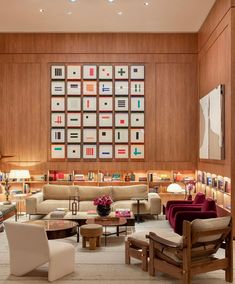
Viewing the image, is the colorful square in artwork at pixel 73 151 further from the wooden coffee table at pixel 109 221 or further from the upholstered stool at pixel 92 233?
the upholstered stool at pixel 92 233

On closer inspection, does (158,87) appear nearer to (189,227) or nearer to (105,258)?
(105,258)

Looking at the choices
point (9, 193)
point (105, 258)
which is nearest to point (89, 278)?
point (105, 258)

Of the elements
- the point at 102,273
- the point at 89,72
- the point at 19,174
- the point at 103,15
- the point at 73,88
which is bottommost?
the point at 102,273

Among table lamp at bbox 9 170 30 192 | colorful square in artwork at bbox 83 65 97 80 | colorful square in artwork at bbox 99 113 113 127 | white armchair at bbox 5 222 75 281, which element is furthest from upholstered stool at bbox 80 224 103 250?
colorful square in artwork at bbox 83 65 97 80

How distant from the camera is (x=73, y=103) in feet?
37.7

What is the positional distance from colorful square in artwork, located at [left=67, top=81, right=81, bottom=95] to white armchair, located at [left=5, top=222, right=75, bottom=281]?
252 inches

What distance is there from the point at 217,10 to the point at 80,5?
10.1ft

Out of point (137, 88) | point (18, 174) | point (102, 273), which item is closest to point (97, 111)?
point (137, 88)

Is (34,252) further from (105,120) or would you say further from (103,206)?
(105,120)

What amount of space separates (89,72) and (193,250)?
7.32 metres

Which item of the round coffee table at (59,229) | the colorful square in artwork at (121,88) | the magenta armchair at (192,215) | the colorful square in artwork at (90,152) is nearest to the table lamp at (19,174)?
the colorful square in artwork at (90,152)

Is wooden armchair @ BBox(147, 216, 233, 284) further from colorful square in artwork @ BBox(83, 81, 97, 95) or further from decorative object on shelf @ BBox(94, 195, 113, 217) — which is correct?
colorful square in artwork @ BBox(83, 81, 97, 95)

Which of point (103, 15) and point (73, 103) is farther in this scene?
point (73, 103)

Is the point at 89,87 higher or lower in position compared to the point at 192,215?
higher
